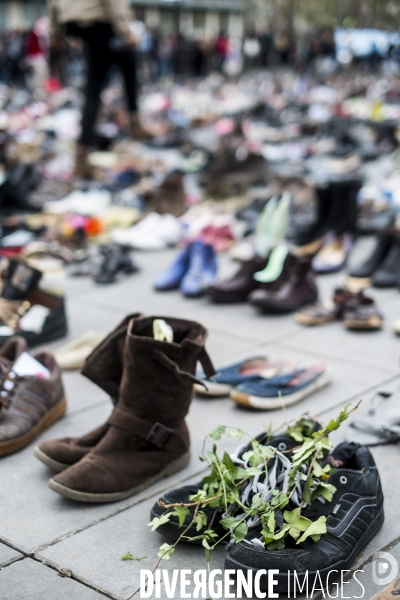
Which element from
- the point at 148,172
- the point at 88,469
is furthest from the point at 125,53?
the point at 88,469

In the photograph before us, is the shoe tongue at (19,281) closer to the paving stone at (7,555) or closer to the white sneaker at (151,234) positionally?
the paving stone at (7,555)

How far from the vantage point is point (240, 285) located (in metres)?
4.56

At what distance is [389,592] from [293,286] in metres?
2.80

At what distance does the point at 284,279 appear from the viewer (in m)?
4.49

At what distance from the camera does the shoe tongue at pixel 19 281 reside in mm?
3809

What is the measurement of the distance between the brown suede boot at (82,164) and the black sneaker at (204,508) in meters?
6.06

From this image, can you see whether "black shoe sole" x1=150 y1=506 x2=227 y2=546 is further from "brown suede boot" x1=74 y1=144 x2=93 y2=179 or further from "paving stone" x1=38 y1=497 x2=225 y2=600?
"brown suede boot" x1=74 y1=144 x2=93 y2=179

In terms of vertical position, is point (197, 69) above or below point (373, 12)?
A: below

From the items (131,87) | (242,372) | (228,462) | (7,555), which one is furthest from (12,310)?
(131,87)

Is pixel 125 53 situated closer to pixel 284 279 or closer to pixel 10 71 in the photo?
pixel 284 279

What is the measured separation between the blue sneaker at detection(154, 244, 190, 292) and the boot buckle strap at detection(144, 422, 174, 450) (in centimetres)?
236

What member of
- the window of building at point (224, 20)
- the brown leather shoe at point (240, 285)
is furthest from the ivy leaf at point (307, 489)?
the window of building at point (224, 20)

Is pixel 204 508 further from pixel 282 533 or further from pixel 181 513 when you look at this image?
pixel 282 533

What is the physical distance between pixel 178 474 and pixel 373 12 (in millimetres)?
14429
